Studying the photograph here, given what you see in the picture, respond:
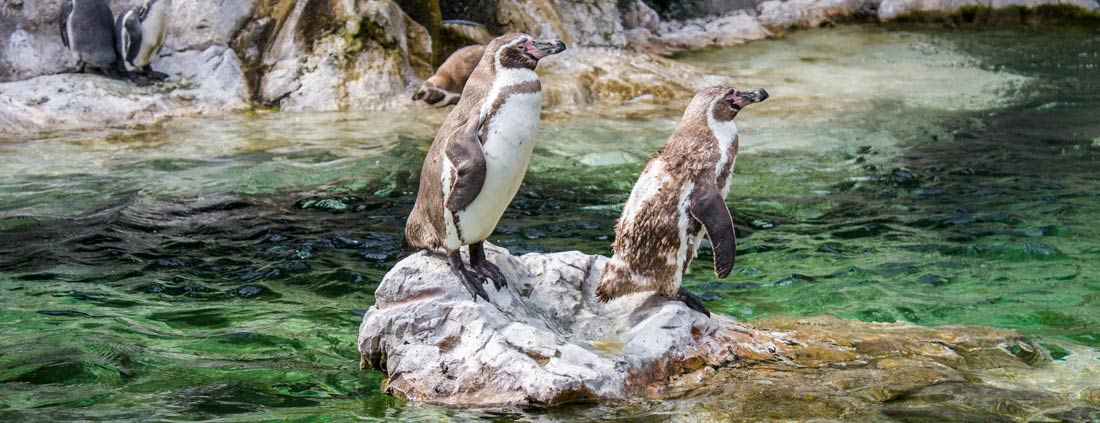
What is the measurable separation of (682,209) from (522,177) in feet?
2.19

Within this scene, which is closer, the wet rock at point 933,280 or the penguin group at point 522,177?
the penguin group at point 522,177

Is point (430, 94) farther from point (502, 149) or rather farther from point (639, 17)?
point (502, 149)

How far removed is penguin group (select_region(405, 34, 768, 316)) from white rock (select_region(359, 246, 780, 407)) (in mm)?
103

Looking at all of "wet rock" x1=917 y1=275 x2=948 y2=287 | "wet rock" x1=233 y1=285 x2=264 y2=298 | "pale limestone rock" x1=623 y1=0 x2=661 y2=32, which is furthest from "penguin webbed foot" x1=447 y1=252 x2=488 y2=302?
"pale limestone rock" x1=623 y1=0 x2=661 y2=32

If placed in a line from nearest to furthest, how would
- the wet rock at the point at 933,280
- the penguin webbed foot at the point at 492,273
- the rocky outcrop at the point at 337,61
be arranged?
the penguin webbed foot at the point at 492,273 < the wet rock at the point at 933,280 < the rocky outcrop at the point at 337,61

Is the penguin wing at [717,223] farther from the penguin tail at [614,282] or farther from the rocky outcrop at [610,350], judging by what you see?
the penguin tail at [614,282]

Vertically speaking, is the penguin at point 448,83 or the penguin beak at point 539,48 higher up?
the penguin beak at point 539,48

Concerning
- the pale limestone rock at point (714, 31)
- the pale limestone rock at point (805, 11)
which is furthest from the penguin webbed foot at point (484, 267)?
the pale limestone rock at point (805, 11)

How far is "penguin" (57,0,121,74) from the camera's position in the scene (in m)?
10.9

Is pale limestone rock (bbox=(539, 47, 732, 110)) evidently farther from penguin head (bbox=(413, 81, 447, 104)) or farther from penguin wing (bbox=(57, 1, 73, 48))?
penguin wing (bbox=(57, 1, 73, 48))

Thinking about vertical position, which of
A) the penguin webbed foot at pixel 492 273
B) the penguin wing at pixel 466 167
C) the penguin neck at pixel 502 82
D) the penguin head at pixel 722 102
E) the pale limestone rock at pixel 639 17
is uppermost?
the penguin neck at pixel 502 82

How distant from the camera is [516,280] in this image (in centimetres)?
475

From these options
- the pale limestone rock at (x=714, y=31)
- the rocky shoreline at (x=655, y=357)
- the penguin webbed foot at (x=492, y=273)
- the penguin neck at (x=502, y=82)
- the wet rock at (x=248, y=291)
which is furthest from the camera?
the pale limestone rock at (x=714, y=31)

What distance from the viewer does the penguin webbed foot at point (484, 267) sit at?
4422 mm
